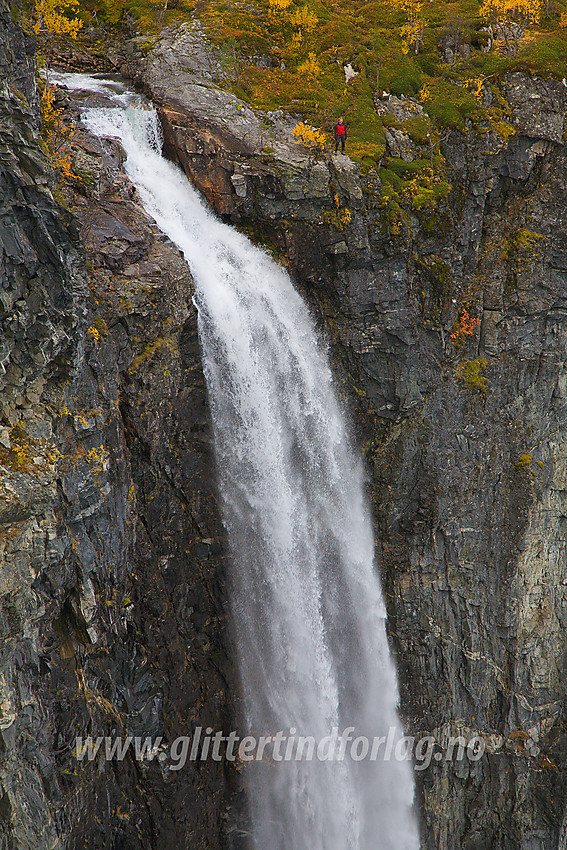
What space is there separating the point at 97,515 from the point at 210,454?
3.72m

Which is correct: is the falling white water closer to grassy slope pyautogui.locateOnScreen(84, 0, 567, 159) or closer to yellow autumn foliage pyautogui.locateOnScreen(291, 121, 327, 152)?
yellow autumn foliage pyautogui.locateOnScreen(291, 121, 327, 152)

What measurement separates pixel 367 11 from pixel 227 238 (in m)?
13.9

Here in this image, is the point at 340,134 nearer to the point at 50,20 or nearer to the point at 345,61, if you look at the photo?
the point at 345,61

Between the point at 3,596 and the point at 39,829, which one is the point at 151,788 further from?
the point at 3,596

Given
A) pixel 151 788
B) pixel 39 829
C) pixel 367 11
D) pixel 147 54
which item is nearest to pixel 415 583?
pixel 151 788

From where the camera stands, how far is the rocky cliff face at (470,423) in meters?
19.1

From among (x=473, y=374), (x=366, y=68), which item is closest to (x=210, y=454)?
(x=473, y=374)

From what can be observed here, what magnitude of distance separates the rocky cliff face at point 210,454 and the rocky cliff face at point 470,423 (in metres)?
0.08

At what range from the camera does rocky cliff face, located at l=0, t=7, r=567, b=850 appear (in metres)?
11.6

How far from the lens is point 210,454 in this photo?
1600cm

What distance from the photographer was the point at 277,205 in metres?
→ 17.8

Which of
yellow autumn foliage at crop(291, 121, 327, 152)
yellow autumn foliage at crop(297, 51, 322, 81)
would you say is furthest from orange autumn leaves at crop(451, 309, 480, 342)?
yellow autumn foliage at crop(297, 51, 322, 81)

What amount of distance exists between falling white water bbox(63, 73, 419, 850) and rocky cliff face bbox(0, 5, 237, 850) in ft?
2.49

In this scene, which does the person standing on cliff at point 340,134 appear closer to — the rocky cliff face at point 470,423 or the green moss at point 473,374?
the rocky cliff face at point 470,423
